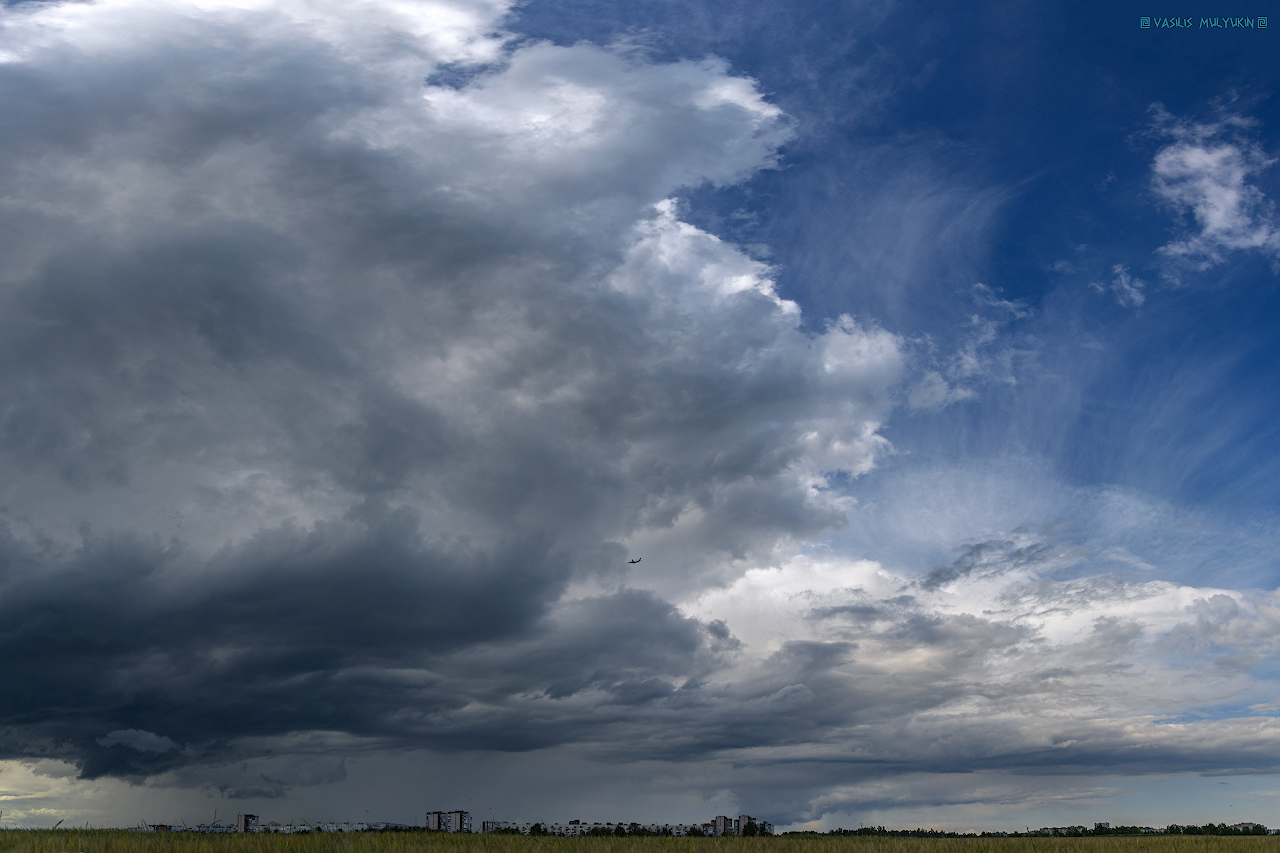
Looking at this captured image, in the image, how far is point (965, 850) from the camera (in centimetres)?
4394

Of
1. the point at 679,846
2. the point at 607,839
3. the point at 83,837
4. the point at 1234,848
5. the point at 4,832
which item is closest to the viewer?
the point at 83,837

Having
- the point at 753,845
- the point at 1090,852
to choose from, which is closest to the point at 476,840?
the point at 753,845

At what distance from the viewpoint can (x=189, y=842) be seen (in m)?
34.4

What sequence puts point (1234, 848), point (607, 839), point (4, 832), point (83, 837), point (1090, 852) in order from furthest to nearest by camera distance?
point (1234, 848), point (1090, 852), point (607, 839), point (4, 832), point (83, 837)

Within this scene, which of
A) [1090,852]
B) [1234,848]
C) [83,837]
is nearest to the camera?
[83,837]

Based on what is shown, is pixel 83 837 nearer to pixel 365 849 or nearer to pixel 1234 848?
pixel 365 849

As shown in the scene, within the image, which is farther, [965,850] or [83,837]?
[965,850]

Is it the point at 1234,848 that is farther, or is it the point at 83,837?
the point at 1234,848

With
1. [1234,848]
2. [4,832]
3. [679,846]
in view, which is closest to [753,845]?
[679,846]

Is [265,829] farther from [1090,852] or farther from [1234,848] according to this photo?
[1234,848]

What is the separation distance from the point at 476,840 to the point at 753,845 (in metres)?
15.8

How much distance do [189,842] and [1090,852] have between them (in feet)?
165

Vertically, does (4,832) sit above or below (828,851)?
above

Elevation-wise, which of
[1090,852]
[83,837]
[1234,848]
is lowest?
[1234,848]
